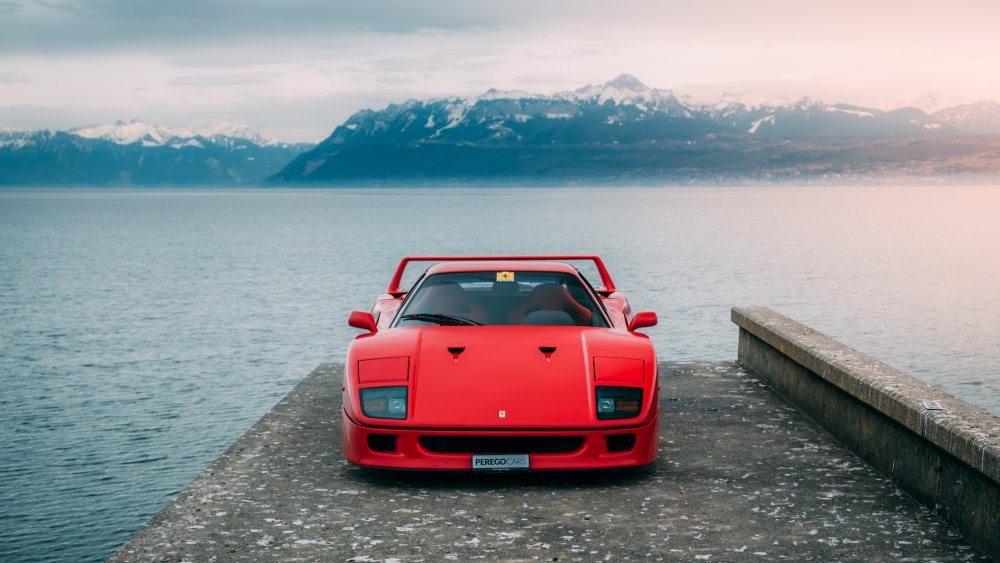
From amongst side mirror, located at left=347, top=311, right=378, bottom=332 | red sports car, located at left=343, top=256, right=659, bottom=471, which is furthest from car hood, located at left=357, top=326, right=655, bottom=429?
side mirror, located at left=347, top=311, right=378, bottom=332

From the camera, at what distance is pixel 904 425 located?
5500 mm

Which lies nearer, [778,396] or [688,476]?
[688,476]

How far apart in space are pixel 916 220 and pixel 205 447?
109136 millimetres

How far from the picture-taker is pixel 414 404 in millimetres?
5652

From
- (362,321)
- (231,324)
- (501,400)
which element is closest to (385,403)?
(501,400)

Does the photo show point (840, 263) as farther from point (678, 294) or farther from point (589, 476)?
point (589, 476)

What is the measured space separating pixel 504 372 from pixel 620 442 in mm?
751

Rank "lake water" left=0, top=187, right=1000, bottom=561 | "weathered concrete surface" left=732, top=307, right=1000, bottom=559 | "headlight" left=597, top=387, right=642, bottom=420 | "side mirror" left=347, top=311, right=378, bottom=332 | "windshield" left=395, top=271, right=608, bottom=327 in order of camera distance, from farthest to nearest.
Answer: "lake water" left=0, top=187, right=1000, bottom=561 → "windshield" left=395, top=271, right=608, bottom=327 → "side mirror" left=347, top=311, right=378, bottom=332 → "headlight" left=597, top=387, right=642, bottom=420 → "weathered concrete surface" left=732, top=307, right=1000, bottom=559

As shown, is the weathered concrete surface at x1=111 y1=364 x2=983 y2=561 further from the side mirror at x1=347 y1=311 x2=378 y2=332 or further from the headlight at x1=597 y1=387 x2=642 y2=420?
the side mirror at x1=347 y1=311 x2=378 y2=332

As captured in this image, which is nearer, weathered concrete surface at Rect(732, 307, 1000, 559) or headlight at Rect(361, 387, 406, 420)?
weathered concrete surface at Rect(732, 307, 1000, 559)

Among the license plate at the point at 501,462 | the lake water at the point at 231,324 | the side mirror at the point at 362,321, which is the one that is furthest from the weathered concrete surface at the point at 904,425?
the lake water at the point at 231,324

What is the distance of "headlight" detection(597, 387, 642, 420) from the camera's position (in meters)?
5.68

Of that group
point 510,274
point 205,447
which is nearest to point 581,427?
point 510,274

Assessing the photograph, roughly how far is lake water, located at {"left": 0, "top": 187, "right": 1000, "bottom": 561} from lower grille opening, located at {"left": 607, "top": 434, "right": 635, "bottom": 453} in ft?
22.8
